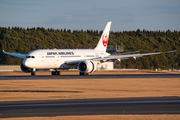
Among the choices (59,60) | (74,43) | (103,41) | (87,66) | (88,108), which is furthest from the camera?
(74,43)

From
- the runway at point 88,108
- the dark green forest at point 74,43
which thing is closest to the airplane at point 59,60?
the runway at point 88,108

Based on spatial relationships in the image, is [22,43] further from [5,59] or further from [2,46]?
[5,59]

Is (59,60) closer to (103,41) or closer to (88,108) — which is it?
(103,41)

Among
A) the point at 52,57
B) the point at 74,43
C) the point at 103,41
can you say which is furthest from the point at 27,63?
the point at 74,43

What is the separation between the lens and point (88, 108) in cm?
1833

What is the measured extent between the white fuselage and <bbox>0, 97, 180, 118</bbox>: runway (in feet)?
95.2

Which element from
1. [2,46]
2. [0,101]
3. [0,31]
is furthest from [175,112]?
[0,31]

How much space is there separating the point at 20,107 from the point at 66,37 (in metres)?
137

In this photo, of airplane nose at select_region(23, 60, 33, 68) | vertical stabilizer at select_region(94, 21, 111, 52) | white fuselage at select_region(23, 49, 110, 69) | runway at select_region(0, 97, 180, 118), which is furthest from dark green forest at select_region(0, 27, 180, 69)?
runway at select_region(0, 97, 180, 118)

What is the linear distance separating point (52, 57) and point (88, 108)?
112ft

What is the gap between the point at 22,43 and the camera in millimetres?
120250

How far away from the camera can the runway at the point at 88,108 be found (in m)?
16.9

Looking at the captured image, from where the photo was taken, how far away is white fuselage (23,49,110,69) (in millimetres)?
49688

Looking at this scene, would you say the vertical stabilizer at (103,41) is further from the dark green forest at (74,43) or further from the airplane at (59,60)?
the dark green forest at (74,43)
